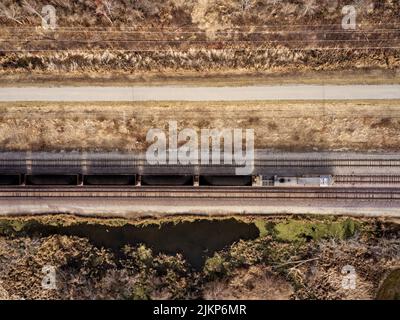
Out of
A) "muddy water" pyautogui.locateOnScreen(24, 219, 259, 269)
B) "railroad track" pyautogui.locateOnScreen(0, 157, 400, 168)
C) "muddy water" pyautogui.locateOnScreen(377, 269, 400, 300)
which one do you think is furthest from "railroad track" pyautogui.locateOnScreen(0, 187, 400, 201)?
"muddy water" pyautogui.locateOnScreen(377, 269, 400, 300)

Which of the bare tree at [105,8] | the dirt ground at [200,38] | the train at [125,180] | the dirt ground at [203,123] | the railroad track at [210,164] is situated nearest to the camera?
the dirt ground at [200,38]

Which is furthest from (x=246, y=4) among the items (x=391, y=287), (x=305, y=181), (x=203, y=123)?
(x=391, y=287)

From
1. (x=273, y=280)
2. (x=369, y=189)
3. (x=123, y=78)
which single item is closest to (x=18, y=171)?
(x=123, y=78)

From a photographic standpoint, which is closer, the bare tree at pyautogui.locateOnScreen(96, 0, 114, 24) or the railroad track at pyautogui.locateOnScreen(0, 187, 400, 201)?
the bare tree at pyautogui.locateOnScreen(96, 0, 114, 24)

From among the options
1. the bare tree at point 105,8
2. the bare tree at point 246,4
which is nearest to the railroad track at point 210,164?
the bare tree at point 105,8

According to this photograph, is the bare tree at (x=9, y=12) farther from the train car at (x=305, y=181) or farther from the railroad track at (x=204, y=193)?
the train car at (x=305, y=181)

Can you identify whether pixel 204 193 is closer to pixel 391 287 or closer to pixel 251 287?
pixel 251 287

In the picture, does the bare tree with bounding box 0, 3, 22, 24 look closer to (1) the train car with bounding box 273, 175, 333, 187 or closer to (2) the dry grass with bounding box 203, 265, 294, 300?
(1) the train car with bounding box 273, 175, 333, 187
